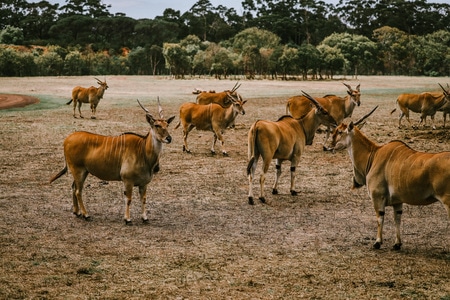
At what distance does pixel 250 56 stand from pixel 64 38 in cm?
4769

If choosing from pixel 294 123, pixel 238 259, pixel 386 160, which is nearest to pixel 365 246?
pixel 386 160

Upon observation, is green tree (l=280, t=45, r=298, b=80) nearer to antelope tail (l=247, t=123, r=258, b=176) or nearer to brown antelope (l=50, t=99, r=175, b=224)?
antelope tail (l=247, t=123, r=258, b=176)

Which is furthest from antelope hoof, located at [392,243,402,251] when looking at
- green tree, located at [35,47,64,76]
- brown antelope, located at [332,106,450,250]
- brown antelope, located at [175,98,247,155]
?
green tree, located at [35,47,64,76]

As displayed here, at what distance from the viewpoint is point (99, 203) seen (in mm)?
9367

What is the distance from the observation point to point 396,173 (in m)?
6.69

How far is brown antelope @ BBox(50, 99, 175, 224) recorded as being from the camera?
8.12 meters

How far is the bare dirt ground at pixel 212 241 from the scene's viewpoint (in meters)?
5.76

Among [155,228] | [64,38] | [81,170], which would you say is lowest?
[155,228]

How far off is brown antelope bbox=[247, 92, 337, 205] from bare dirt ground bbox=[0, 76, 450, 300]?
1.86 feet

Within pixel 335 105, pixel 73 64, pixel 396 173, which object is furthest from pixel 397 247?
pixel 73 64

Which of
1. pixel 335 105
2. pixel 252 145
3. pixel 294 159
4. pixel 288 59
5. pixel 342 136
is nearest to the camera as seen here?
pixel 342 136

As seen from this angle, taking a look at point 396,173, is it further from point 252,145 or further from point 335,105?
point 335,105

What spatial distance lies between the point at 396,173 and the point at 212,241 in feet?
8.57

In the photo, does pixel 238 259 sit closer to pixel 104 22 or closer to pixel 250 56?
pixel 250 56
